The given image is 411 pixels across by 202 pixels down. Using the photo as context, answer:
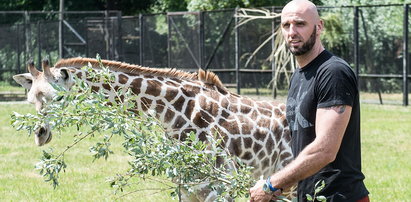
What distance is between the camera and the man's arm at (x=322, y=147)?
4059 millimetres

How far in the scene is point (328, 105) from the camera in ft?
13.4

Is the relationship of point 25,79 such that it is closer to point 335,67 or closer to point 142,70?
point 142,70

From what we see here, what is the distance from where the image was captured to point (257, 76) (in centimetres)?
2389

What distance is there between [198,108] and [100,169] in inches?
198

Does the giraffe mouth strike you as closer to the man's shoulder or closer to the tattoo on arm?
the man's shoulder

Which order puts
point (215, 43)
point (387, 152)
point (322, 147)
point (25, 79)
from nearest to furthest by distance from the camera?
point (322, 147) → point (25, 79) → point (387, 152) → point (215, 43)

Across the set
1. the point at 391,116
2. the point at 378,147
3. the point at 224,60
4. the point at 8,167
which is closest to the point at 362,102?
the point at 391,116

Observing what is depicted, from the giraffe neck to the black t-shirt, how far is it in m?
2.43

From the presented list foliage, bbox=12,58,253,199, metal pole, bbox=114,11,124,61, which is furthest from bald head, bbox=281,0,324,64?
metal pole, bbox=114,11,124,61

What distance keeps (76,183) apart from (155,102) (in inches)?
164

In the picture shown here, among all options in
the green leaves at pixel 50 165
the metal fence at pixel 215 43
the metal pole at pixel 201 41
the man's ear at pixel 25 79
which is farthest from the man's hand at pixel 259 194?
the metal pole at pixel 201 41

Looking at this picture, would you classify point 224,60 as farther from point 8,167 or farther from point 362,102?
point 8,167

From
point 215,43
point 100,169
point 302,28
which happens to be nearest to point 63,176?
point 100,169

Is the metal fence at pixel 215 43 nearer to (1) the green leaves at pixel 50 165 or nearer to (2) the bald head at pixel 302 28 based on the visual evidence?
(2) the bald head at pixel 302 28
